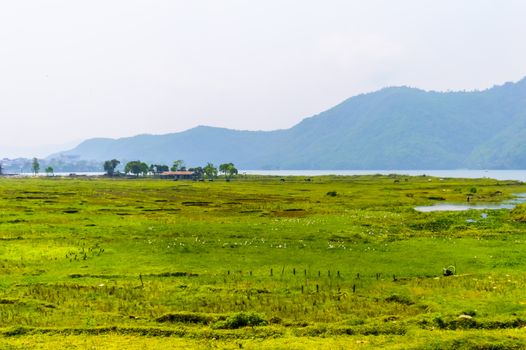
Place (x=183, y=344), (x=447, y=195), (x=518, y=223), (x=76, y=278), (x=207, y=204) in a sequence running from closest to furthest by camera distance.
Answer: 1. (x=183, y=344)
2. (x=76, y=278)
3. (x=518, y=223)
4. (x=207, y=204)
5. (x=447, y=195)

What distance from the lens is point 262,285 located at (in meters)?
26.4

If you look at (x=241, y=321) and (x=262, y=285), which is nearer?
(x=241, y=321)

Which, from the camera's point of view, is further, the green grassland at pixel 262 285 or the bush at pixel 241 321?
the bush at pixel 241 321

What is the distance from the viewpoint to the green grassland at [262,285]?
18000 millimetres

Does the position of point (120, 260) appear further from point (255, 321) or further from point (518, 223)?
point (518, 223)

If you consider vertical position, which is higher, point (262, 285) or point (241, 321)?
point (241, 321)

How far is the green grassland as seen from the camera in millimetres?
18000

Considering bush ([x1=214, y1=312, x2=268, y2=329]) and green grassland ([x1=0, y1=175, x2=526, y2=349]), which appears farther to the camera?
bush ([x1=214, y1=312, x2=268, y2=329])

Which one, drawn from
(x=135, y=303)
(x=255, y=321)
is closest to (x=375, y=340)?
(x=255, y=321)

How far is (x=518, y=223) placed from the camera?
2104 inches

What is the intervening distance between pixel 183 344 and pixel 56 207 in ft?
216

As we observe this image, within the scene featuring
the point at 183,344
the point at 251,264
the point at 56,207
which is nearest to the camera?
the point at 183,344

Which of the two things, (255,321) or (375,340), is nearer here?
(375,340)

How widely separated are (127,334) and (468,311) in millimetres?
15318
